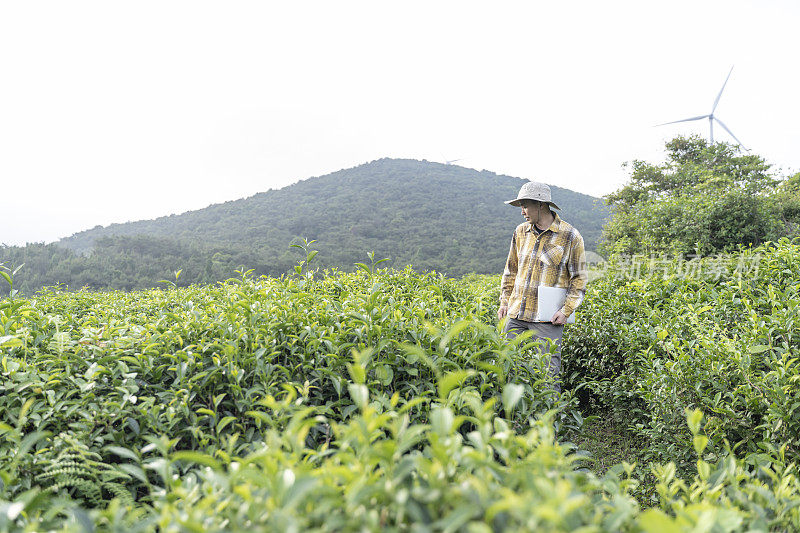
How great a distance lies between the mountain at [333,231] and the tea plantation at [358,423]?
18.3 m

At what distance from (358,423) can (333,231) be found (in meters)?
45.5

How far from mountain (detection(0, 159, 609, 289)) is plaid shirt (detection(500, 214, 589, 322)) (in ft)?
56.1

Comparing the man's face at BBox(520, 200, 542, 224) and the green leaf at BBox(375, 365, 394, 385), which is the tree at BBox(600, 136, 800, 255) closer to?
the man's face at BBox(520, 200, 542, 224)

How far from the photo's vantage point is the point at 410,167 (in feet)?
236

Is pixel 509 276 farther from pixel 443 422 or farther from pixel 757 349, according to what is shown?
pixel 443 422

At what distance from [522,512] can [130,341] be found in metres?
1.96

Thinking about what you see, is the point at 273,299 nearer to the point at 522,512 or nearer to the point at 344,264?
Answer: the point at 522,512

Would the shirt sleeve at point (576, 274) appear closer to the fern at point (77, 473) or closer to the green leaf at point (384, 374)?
the green leaf at point (384, 374)

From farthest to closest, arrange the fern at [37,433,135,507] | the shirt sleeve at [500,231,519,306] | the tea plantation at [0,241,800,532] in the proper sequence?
the shirt sleeve at [500,231,519,306], the fern at [37,433,135,507], the tea plantation at [0,241,800,532]

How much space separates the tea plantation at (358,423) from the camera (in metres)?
0.84

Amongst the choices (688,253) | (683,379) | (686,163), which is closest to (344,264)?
(686,163)

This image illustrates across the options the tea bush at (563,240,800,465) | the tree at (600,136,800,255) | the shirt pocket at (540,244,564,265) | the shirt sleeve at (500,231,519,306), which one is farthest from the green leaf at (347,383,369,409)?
the tree at (600,136,800,255)

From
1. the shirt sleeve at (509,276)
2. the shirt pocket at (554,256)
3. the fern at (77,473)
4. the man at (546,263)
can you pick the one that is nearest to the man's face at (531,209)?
the man at (546,263)

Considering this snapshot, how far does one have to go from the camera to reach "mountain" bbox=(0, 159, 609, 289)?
26.9 metres
